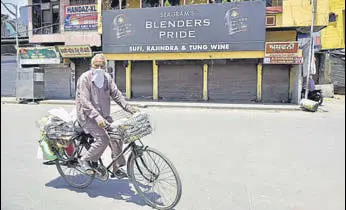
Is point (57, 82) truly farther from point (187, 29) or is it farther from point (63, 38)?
point (187, 29)

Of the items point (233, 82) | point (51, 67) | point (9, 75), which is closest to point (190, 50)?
point (233, 82)

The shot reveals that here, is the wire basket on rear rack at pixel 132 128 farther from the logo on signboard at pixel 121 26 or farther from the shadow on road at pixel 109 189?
the logo on signboard at pixel 121 26

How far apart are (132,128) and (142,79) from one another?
52.3ft

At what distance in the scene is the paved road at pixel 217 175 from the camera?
357cm

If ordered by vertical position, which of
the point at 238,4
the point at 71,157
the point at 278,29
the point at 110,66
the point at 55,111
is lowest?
the point at 71,157

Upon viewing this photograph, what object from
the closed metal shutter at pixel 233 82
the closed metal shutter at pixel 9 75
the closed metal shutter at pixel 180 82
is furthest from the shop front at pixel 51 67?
the closed metal shutter at pixel 233 82

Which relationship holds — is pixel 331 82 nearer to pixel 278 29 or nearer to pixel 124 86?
pixel 278 29

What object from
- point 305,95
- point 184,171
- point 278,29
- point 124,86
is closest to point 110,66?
point 124,86

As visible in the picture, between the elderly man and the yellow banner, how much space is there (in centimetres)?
1525

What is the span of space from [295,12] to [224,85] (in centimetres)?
542

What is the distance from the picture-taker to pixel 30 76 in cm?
1773

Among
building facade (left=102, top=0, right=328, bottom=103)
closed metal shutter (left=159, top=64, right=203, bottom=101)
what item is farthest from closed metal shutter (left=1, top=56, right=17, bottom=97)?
closed metal shutter (left=159, top=64, right=203, bottom=101)

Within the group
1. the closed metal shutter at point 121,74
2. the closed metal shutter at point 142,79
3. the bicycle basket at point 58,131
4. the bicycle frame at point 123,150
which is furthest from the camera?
the closed metal shutter at point 121,74

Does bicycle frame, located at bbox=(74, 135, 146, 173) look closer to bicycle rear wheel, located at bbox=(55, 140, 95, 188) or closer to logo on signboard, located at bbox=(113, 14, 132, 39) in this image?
bicycle rear wheel, located at bbox=(55, 140, 95, 188)
